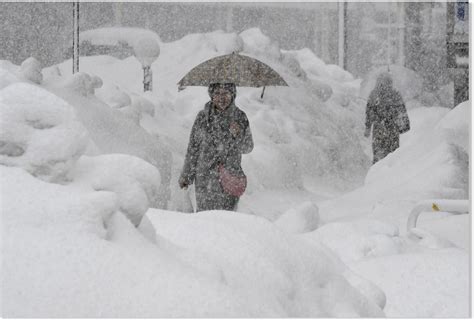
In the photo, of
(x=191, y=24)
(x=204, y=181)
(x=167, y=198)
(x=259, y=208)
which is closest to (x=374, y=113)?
(x=259, y=208)

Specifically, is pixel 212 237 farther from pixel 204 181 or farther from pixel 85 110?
pixel 85 110

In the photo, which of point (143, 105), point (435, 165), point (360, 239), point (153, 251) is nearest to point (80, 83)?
point (143, 105)

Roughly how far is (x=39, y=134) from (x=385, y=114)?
9.07 meters

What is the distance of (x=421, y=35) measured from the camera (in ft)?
63.4

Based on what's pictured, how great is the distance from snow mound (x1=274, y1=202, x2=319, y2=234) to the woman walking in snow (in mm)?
368

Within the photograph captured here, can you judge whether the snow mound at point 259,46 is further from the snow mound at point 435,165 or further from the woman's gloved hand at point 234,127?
the woman's gloved hand at point 234,127

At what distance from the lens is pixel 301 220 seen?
6.21 meters

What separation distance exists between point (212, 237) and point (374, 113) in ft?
28.1

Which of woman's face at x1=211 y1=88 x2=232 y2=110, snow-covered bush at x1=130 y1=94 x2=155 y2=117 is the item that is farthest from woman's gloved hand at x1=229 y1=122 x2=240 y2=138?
snow-covered bush at x1=130 y1=94 x2=155 y2=117

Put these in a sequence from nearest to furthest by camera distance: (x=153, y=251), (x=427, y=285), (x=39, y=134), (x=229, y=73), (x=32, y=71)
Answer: (x=153, y=251)
(x=39, y=134)
(x=427, y=285)
(x=229, y=73)
(x=32, y=71)

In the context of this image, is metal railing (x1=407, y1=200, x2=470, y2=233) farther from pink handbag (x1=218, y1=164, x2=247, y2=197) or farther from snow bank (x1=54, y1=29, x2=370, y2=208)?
snow bank (x1=54, y1=29, x2=370, y2=208)

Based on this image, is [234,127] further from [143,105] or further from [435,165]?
[143,105]

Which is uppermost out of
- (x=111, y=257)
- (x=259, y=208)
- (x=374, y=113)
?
(x=111, y=257)

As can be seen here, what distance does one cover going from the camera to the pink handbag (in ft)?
20.3
